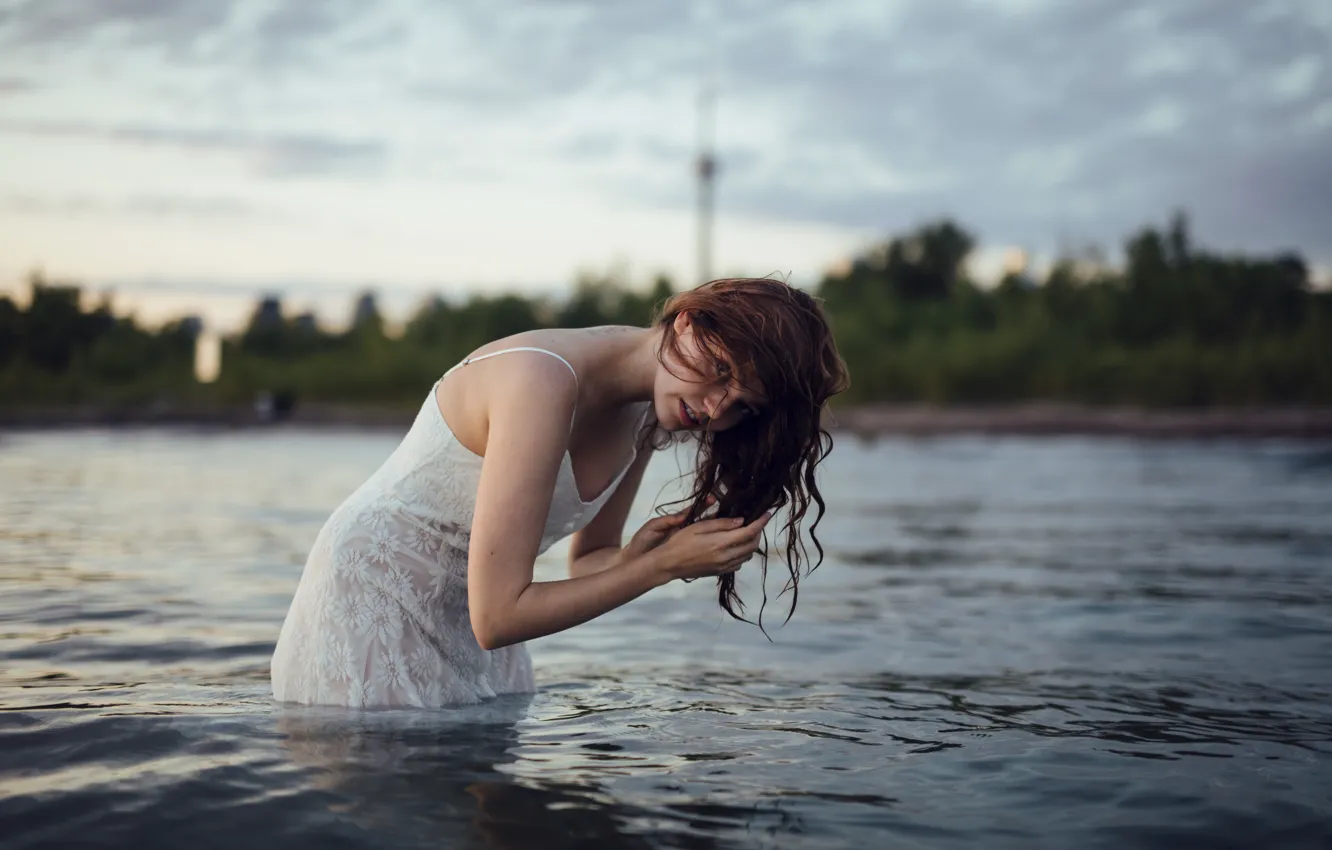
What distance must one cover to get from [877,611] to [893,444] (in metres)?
21.1

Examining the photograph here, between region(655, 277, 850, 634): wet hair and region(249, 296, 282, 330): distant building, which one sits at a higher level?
region(249, 296, 282, 330): distant building

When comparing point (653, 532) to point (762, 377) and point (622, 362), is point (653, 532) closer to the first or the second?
point (622, 362)

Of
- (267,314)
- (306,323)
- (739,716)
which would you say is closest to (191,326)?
(306,323)

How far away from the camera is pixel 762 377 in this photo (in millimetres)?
2695

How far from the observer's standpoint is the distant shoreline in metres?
26.7

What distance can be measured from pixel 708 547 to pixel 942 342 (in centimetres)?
3596

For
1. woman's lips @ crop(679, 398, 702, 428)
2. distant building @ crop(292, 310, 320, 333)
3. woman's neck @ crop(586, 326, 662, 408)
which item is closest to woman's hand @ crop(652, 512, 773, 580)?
woman's lips @ crop(679, 398, 702, 428)

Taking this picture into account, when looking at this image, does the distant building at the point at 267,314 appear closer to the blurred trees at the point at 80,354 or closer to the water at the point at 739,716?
the blurred trees at the point at 80,354

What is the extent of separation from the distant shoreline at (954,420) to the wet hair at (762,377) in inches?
944

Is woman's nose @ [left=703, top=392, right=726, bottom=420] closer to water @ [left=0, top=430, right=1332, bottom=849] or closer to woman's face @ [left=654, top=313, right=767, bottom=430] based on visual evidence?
woman's face @ [left=654, top=313, right=767, bottom=430]

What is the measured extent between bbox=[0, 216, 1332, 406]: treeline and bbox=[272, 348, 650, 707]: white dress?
28439mm

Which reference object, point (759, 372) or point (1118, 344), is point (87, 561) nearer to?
point (759, 372)

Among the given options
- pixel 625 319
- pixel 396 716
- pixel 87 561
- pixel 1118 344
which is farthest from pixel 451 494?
pixel 625 319

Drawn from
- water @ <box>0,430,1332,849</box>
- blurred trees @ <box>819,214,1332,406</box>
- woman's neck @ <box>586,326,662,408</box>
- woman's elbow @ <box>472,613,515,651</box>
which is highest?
blurred trees @ <box>819,214,1332,406</box>
